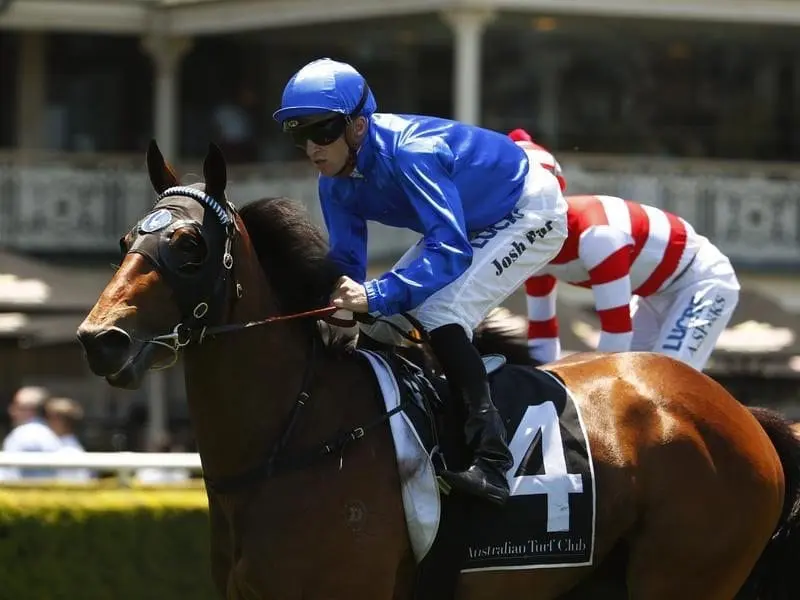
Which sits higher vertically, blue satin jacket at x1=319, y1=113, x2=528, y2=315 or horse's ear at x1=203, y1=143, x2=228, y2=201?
horse's ear at x1=203, y1=143, x2=228, y2=201

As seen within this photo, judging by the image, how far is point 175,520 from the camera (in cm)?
694

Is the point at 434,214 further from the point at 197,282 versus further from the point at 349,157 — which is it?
the point at 197,282

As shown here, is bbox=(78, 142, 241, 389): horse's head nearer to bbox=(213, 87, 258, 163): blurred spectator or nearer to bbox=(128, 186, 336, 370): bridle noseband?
bbox=(128, 186, 336, 370): bridle noseband

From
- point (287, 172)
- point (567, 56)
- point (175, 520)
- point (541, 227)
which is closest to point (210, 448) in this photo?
point (541, 227)

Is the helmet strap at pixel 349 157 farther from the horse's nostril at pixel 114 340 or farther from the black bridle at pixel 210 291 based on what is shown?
the horse's nostril at pixel 114 340

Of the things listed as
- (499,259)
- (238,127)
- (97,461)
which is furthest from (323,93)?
(238,127)

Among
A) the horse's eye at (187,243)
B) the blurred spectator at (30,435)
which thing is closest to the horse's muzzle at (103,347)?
the horse's eye at (187,243)

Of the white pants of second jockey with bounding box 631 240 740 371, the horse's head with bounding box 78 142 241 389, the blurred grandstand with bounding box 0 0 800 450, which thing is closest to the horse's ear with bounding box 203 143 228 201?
the horse's head with bounding box 78 142 241 389

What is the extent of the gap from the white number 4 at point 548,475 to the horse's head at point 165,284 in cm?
98

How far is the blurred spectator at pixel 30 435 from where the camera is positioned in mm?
8947

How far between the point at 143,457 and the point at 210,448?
262cm

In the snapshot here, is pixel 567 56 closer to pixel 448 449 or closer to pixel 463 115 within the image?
pixel 463 115

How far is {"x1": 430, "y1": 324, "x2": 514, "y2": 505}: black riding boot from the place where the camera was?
453cm

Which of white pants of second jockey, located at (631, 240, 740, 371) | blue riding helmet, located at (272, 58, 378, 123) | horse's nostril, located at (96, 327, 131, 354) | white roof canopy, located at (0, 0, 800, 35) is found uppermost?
blue riding helmet, located at (272, 58, 378, 123)
